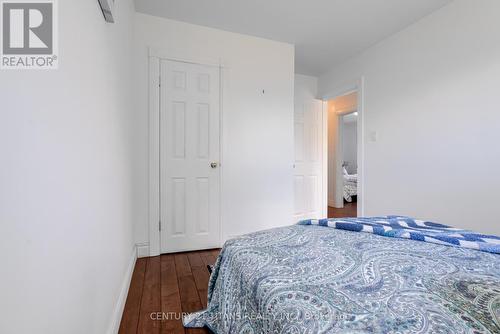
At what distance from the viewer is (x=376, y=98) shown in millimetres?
2932

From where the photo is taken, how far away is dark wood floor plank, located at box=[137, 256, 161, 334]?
135 cm

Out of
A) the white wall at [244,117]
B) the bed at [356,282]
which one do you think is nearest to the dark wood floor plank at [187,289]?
the bed at [356,282]

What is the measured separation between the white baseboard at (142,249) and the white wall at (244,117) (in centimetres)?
5

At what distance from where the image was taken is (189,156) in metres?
2.51

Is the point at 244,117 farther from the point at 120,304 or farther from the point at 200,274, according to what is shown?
the point at 120,304

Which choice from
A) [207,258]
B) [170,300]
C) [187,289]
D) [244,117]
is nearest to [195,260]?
[207,258]

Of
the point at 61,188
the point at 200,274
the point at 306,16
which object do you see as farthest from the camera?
the point at 306,16

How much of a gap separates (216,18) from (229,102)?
847 mm

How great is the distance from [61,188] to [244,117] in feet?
7.32

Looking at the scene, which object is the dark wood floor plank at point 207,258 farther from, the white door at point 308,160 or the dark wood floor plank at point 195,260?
the white door at point 308,160

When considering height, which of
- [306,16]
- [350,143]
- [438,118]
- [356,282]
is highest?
[306,16]

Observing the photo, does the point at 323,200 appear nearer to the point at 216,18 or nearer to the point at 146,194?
the point at 146,194

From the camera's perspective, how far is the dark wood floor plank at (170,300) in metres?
1.36

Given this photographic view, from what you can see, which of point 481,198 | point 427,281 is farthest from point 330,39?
point 427,281
